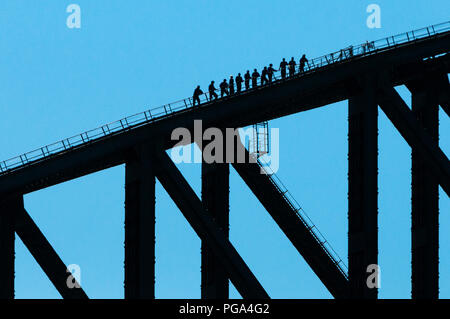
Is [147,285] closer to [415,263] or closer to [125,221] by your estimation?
[125,221]

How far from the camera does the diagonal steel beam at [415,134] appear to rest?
7569 centimetres

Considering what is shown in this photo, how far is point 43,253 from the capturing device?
76.1m

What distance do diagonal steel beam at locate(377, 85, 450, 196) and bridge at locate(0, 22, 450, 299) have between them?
0.18 ft

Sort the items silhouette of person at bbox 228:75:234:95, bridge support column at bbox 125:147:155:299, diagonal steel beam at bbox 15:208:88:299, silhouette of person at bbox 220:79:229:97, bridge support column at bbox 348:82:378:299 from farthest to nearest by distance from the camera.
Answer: silhouette of person at bbox 228:75:234:95 < silhouette of person at bbox 220:79:229:97 < diagonal steel beam at bbox 15:208:88:299 < bridge support column at bbox 348:82:378:299 < bridge support column at bbox 125:147:155:299

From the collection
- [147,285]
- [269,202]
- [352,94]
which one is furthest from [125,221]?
[352,94]

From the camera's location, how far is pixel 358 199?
74438 millimetres

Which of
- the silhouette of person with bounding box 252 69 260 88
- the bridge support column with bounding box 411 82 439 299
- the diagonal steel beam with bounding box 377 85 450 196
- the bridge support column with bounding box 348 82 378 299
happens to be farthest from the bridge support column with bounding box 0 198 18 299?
the bridge support column with bounding box 411 82 439 299

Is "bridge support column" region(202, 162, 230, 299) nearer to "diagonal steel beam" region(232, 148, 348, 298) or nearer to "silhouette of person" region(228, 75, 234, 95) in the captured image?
"diagonal steel beam" region(232, 148, 348, 298)

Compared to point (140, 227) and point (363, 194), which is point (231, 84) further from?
point (140, 227)

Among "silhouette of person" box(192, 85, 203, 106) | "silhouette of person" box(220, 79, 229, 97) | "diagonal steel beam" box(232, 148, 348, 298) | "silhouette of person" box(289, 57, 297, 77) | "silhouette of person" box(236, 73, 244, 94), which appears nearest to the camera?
"silhouette of person" box(192, 85, 203, 106)

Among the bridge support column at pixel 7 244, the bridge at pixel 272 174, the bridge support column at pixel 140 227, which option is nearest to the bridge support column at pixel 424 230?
the bridge at pixel 272 174

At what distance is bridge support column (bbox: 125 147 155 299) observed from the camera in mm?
72312
